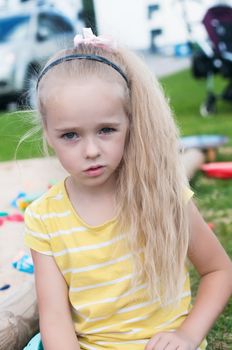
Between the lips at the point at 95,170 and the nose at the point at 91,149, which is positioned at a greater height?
the nose at the point at 91,149

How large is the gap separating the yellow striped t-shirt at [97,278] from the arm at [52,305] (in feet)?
0.07

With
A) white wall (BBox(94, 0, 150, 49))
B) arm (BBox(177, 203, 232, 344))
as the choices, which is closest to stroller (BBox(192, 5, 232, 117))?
arm (BBox(177, 203, 232, 344))

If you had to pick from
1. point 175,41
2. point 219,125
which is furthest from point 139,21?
point 219,125

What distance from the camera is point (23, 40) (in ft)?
37.7

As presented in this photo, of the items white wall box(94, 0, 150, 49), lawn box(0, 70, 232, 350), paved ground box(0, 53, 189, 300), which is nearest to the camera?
Answer: lawn box(0, 70, 232, 350)

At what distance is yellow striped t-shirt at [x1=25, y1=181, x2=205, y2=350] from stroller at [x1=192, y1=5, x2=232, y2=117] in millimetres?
6293

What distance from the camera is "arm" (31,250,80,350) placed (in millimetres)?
1828

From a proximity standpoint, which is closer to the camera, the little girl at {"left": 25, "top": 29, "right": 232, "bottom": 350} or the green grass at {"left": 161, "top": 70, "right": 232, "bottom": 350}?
the little girl at {"left": 25, "top": 29, "right": 232, "bottom": 350}

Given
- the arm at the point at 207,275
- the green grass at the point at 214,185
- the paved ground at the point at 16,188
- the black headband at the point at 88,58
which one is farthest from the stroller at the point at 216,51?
the black headband at the point at 88,58

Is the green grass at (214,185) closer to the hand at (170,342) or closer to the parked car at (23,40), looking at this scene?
the hand at (170,342)

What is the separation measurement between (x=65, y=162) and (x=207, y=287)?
53 cm

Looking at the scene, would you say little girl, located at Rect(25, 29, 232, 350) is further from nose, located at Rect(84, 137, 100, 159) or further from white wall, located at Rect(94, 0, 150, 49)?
white wall, located at Rect(94, 0, 150, 49)

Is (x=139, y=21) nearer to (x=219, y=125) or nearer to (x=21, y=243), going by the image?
(x=219, y=125)

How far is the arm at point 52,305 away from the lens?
183cm
